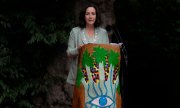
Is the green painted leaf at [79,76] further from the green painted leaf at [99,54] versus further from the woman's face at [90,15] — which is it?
the woman's face at [90,15]

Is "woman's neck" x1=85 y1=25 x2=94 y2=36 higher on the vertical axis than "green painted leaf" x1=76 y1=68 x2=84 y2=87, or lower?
higher

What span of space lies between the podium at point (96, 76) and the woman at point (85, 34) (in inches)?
7.7

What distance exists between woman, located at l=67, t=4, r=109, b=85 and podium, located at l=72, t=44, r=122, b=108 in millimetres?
196

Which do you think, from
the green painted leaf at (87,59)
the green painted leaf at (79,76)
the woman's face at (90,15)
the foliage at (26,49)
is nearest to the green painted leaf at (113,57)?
the green painted leaf at (87,59)

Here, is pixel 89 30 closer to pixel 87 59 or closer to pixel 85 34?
pixel 85 34

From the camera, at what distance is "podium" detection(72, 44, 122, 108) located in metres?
4.33

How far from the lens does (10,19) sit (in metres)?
6.39

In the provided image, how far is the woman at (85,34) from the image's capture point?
14.9 ft

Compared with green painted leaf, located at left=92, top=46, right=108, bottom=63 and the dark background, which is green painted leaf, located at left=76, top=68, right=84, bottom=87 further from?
the dark background

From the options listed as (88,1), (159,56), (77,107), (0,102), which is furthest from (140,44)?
(77,107)

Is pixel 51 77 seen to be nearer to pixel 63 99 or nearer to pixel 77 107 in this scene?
pixel 63 99

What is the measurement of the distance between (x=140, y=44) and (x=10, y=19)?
76.7 inches

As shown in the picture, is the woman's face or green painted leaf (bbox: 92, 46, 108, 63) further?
the woman's face

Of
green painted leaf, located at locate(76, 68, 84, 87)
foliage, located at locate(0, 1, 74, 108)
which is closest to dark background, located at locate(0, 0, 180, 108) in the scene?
foliage, located at locate(0, 1, 74, 108)
